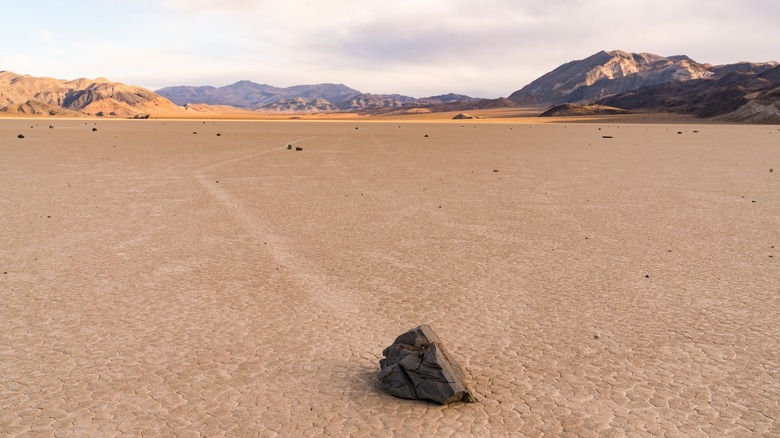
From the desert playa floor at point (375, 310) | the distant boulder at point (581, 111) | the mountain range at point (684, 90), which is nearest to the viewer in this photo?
the desert playa floor at point (375, 310)

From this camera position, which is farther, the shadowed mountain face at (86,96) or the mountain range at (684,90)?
the shadowed mountain face at (86,96)

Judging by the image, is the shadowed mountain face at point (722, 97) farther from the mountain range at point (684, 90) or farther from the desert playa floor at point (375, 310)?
the desert playa floor at point (375, 310)

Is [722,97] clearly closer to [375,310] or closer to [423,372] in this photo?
[375,310]

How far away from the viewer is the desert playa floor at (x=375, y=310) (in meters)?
3.45

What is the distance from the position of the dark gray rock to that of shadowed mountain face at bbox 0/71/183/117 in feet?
549

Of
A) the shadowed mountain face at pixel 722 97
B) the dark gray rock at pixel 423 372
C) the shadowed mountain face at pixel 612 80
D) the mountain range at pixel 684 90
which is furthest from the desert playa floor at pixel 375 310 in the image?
the shadowed mountain face at pixel 612 80

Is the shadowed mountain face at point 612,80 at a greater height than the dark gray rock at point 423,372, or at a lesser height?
greater

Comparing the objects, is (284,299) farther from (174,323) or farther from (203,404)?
(203,404)

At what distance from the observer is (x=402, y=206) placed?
10.1 meters

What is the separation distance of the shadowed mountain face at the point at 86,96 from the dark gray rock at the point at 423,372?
16741 centimetres

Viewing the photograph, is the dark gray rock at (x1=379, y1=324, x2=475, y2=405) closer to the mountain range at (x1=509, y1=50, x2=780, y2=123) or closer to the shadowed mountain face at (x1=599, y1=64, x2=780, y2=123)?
the shadowed mountain face at (x1=599, y1=64, x2=780, y2=123)

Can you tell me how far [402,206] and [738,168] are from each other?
35.7ft

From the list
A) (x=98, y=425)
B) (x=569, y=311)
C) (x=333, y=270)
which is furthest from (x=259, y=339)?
(x=569, y=311)

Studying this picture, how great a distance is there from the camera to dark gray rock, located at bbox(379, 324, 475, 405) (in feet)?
11.5
